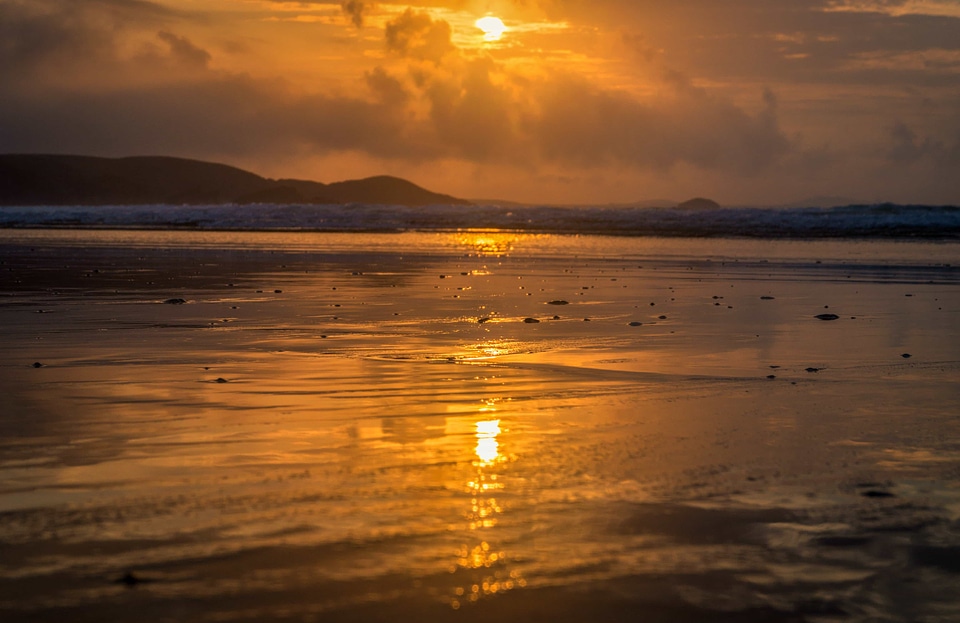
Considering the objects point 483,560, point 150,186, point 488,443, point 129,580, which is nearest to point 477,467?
point 488,443

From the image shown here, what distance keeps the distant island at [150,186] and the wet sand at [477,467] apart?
121281 millimetres

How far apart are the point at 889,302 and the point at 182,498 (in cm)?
1095

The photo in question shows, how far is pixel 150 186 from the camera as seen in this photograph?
14450 cm

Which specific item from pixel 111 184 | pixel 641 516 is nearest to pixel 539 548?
pixel 641 516

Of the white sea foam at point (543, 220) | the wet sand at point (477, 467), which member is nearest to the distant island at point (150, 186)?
the white sea foam at point (543, 220)

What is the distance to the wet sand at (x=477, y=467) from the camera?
3277 mm

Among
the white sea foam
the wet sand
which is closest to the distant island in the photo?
the white sea foam

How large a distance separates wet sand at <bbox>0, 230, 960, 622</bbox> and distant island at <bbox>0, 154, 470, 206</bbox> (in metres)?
121

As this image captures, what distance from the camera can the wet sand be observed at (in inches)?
A: 129

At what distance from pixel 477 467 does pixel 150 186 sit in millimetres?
148222

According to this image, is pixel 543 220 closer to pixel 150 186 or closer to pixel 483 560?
pixel 483 560

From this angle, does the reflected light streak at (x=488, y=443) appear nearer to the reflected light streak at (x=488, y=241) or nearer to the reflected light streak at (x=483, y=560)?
the reflected light streak at (x=483, y=560)

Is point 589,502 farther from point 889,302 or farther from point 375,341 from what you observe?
point 889,302

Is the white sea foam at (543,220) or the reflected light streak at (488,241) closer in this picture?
the reflected light streak at (488,241)
